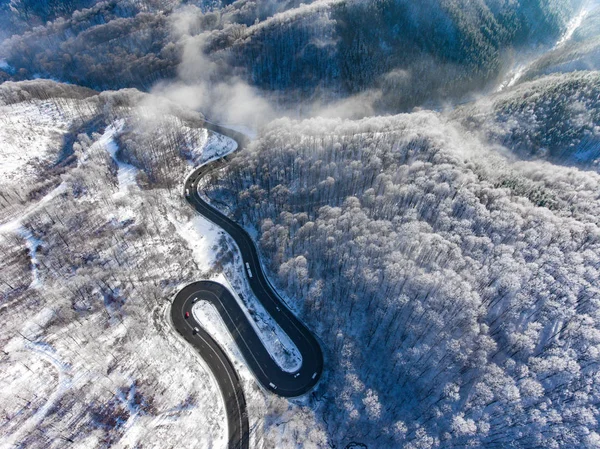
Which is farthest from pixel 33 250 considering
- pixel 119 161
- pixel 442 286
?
pixel 442 286

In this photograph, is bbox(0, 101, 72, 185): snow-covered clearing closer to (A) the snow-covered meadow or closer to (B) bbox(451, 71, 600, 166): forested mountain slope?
(A) the snow-covered meadow

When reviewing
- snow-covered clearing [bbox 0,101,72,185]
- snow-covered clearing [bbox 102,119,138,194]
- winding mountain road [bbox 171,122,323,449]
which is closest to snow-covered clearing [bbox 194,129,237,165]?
snow-covered clearing [bbox 102,119,138,194]

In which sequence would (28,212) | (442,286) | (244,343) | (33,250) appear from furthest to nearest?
(28,212)
(33,250)
(244,343)
(442,286)

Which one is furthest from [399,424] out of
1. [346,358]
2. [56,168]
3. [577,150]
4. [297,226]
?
[56,168]

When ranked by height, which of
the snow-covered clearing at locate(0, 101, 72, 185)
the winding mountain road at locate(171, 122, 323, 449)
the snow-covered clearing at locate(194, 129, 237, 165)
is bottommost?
the winding mountain road at locate(171, 122, 323, 449)

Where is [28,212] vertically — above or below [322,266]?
above

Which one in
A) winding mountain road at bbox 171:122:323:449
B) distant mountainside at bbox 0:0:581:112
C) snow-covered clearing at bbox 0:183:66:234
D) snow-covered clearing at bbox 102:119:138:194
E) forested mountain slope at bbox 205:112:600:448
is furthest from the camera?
distant mountainside at bbox 0:0:581:112

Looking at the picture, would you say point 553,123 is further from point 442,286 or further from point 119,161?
point 119,161
